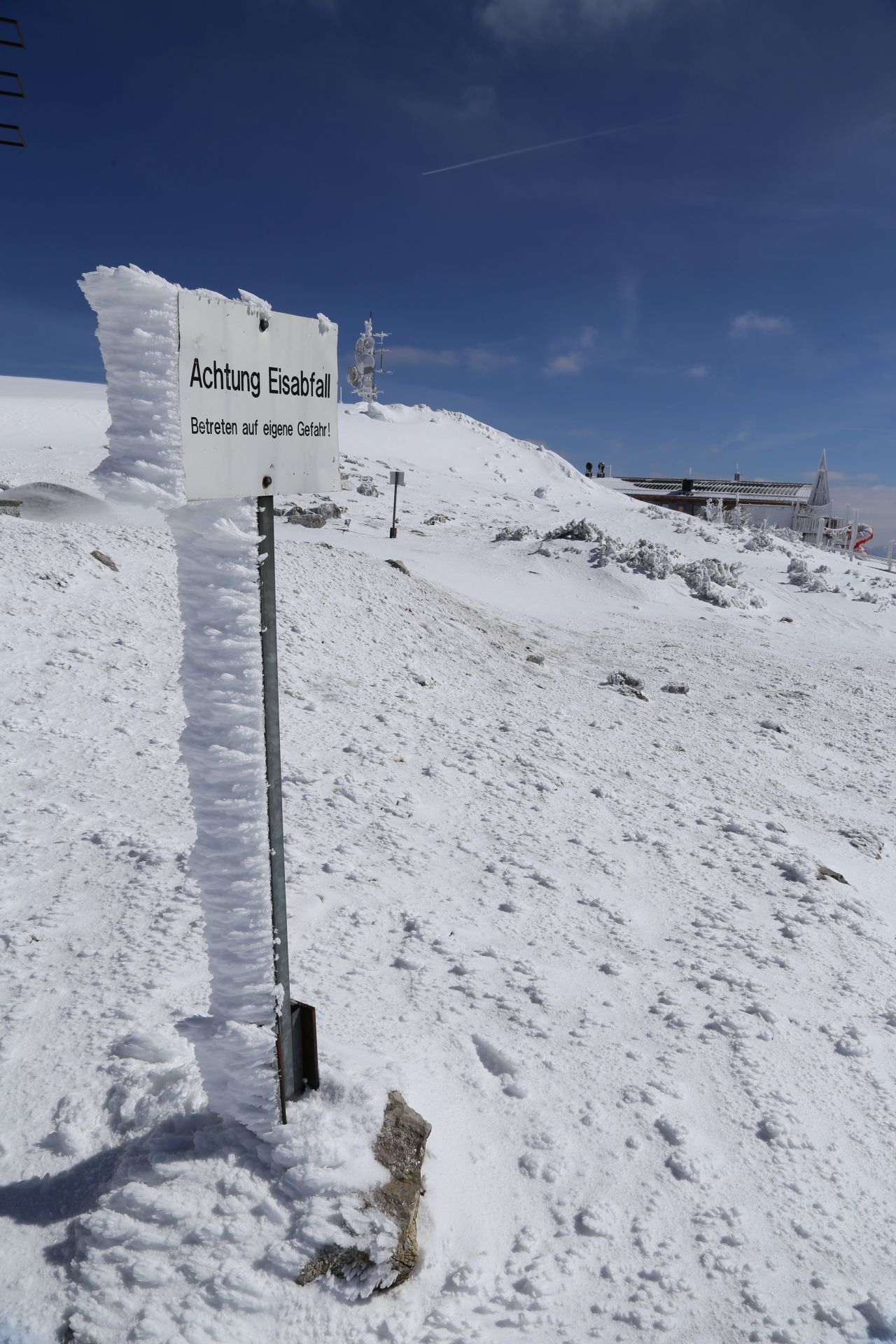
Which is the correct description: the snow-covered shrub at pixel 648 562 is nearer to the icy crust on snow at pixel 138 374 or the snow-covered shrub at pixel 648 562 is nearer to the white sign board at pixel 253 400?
the white sign board at pixel 253 400

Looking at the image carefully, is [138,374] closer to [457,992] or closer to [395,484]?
[457,992]

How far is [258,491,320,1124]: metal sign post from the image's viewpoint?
2.59 m

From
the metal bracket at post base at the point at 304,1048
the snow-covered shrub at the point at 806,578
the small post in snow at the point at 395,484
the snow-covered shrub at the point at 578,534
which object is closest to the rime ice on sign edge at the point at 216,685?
the metal bracket at post base at the point at 304,1048

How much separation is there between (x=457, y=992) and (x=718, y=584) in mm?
17423

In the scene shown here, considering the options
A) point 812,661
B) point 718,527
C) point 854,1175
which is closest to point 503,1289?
point 854,1175

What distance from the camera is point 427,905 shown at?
4.75 meters

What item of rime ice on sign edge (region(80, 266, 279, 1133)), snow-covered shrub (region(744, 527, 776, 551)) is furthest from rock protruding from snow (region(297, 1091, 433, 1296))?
snow-covered shrub (region(744, 527, 776, 551))

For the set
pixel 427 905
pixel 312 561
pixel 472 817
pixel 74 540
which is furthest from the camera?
pixel 312 561

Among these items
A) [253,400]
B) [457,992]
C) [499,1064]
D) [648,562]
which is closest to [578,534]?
[648,562]

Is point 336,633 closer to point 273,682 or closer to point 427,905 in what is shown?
point 427,905

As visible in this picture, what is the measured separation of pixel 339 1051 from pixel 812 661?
13068mm

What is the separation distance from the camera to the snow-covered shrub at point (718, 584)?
18.6 m

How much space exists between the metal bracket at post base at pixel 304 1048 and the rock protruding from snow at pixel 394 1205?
31 cm

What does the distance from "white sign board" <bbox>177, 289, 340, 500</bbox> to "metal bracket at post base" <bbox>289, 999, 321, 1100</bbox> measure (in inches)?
71.6
